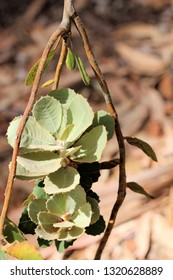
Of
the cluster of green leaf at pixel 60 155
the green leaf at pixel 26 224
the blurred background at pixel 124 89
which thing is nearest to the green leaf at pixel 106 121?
the cluster of green leaf at pixel 60 155

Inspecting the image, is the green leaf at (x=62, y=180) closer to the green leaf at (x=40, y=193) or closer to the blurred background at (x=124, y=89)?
the green leaf at (x=40, y=193)

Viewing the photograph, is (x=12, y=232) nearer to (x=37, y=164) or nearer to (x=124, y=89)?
(x=37, y=164)

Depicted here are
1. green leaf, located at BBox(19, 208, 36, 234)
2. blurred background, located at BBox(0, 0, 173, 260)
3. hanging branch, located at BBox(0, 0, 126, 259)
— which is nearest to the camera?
hanging branch, located at BBox(0, 0, 126, 259)

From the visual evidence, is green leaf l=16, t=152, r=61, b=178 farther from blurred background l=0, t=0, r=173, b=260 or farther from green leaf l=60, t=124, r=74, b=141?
blurred background l=0, t=0, r=173, b=260

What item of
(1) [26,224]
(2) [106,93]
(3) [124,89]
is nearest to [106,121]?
(2) [106,93]

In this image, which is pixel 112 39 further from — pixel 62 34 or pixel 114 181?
pixel 62 34

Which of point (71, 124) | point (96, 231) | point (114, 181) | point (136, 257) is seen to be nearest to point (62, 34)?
point (71, 124)

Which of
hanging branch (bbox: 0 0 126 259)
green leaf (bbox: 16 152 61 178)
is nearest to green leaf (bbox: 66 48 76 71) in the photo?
hanging branch (bbox: 0 0 126 259)
